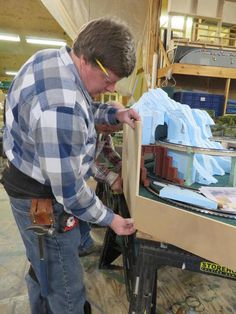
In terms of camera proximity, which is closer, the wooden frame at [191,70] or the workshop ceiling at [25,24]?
the wooden frame at [191,70]

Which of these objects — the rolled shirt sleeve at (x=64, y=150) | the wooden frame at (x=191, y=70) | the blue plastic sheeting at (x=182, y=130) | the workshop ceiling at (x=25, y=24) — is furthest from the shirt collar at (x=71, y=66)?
the workshop ceiling at (x=25, y=24)

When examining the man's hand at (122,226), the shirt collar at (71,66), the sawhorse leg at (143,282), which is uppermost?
the shirt collar at (71,66)

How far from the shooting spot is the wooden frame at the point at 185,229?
68cm

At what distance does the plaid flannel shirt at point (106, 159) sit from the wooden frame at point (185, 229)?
51 centimetres

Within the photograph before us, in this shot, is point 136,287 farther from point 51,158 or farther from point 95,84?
point 95,84

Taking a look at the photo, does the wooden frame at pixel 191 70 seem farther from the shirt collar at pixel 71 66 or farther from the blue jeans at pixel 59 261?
the blue jeans at pixel 59 261

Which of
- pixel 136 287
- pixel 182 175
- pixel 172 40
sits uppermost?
pixel 172 40

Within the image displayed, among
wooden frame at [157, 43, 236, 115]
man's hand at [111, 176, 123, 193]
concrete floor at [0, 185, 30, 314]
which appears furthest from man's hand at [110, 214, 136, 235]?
wooden frame at [157, 43, 236, 115]

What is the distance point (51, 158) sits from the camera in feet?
2.34

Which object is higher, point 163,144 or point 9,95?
point 9,95

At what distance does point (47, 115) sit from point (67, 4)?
270 cm

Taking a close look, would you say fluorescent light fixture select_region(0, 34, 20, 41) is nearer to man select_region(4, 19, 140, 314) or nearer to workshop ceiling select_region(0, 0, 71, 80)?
workshop ceiling select_region(0, 0, 71, 80)

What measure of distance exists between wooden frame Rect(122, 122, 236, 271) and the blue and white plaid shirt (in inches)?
4.8

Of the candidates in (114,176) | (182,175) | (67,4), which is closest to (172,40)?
(67,4)
